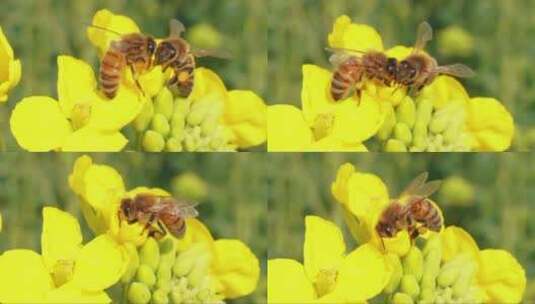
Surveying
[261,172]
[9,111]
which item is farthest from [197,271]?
[9,111]

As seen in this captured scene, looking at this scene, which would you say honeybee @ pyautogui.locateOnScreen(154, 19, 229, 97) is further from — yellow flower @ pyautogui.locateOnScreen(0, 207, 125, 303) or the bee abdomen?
yellow flower @ pyautogui.locateOnScreen(0, 207, 125, 303)

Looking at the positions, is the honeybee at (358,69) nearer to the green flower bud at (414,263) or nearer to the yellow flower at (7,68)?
the green flower bud at (414,263)

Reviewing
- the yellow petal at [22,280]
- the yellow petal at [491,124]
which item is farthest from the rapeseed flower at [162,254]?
the yellow petal at [491,124]

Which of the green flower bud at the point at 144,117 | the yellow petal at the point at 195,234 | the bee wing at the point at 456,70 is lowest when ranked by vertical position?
the yellow petal at the point at 195,234

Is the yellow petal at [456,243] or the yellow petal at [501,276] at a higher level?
the yellow petal at [456,243]

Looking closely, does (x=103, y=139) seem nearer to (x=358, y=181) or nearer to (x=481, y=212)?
(x=358, y=181)
